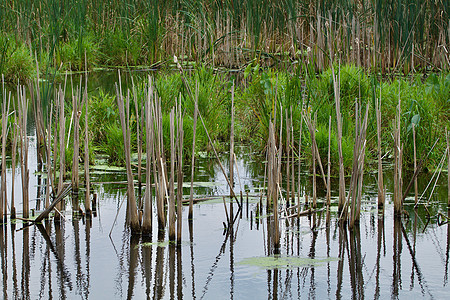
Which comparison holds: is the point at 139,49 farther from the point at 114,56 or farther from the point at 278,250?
the point at 278,250

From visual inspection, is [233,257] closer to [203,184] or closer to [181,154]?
[181,154]

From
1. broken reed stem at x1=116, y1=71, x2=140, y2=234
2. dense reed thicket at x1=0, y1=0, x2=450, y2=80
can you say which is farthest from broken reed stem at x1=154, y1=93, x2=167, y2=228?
dense reed thicket at x1=0, y1=0, x2=450, y2=80

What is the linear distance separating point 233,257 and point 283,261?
1.04ft

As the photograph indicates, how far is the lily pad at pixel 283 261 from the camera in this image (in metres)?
3.69

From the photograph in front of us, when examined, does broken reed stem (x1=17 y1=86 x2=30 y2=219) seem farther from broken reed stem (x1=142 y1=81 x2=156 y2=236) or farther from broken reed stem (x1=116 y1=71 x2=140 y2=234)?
broken reed stem (x1=142 y1=81 x2=156 y2=236)

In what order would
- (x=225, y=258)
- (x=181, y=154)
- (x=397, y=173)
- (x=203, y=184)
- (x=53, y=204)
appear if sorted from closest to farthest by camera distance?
(x=181, y=154) → (x=225, y=258) → (x=53, y=204) → (x=397, y=173) → (x=203, y=184)

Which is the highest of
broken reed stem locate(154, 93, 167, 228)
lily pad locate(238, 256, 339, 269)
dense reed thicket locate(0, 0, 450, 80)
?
dense reed thicket locate(0, 0, 450, 80)

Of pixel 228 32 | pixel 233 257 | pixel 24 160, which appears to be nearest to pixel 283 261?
pixel 233 257

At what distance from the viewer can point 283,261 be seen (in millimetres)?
3756

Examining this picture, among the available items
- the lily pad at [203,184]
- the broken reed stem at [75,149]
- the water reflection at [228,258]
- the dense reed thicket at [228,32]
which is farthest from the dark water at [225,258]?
the dense reed thicket at [228,32]

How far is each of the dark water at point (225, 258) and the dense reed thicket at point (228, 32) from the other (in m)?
3.54

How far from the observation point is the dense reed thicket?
9.34m

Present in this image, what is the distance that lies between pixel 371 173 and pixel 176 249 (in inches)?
114

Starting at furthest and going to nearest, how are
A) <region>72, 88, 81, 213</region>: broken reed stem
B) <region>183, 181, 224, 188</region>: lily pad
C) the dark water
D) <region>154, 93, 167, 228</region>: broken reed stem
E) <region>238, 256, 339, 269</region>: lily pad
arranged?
<region>183, 181, 224, 188</region>: lily pad → <region>72, 88, 81, 213</region>: broken reed stem → <region>154, 93, 167, 228</region>: broken reed stem → <region>238, 256, 339, 269</region>: lily pad → the dark water
